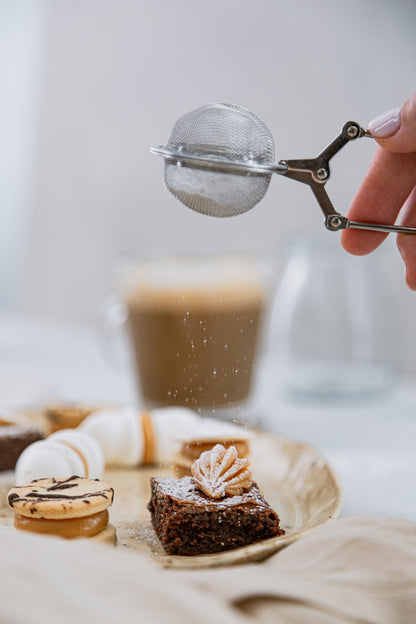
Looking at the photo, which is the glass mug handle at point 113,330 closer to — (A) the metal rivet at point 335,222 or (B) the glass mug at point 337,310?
(B) the glass mug at point 337,310

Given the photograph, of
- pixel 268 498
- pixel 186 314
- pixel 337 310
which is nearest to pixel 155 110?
pixel 337 310

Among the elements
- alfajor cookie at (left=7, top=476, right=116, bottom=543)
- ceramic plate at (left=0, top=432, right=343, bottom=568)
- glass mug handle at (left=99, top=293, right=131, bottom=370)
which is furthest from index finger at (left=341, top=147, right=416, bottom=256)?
A: glass mug handle at (left=99, top=293, right=131, bottom=370)


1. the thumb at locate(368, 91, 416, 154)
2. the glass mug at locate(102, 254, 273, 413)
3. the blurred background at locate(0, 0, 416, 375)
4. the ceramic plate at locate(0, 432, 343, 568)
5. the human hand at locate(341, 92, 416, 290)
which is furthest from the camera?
the blurred background at locate(0, 0, 416, 375)

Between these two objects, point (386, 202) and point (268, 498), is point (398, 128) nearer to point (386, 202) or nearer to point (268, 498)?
point (386, 202)

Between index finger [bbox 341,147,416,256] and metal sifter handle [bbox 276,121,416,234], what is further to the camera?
index finger [bbox 341,147,416,256]

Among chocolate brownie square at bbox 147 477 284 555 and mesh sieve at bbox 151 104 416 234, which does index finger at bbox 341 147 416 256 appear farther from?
chocolate brownie square at bbox 147 477 284 555

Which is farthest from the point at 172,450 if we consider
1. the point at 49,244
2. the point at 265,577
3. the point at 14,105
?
the point at 14,105

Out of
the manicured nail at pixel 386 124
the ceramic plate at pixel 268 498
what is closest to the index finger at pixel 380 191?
the manicured nail at pixel 386 124

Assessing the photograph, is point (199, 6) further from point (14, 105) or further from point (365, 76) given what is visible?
point (14, 105)
